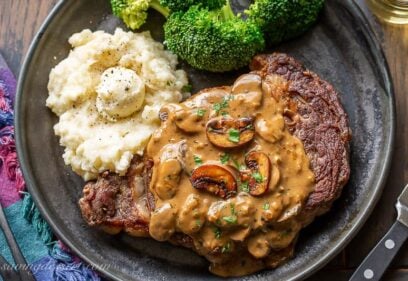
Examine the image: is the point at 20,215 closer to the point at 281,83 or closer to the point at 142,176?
the point at 142,176

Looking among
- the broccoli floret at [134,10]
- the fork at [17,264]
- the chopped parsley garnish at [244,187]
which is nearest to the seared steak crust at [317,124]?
the chopped parsley garnish at [244,187]

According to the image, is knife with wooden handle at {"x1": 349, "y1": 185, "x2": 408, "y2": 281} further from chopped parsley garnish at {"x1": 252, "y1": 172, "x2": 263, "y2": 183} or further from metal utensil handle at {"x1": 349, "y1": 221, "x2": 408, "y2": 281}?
chopped parsley garnish at {"x1": 252, "y1": 172, "x2": 263, "y2": 183}

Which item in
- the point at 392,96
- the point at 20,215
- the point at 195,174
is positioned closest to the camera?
the point at 195,174

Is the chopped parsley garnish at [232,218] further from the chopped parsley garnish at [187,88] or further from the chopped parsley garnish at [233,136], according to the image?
the chopped parsley garnish at [187,88]

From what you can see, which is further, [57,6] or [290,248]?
[57,6]

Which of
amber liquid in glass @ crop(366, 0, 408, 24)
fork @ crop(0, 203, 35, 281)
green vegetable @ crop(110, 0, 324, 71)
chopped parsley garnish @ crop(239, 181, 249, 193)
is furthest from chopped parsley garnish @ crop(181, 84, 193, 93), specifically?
fork @ crop(0, 203, 35, 281)

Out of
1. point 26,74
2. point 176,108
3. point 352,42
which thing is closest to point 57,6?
point 26,74
